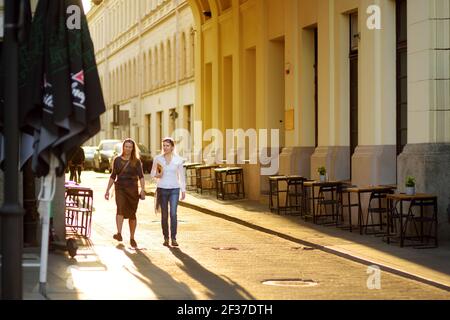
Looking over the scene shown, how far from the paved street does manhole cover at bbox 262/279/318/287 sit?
0.02m

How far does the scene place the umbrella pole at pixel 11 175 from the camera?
8555mm

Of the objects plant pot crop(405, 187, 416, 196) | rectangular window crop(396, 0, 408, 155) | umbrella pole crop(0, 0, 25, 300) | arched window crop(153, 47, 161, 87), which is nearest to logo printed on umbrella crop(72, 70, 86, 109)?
umbrella pole crop(0, 0, 25, 300)

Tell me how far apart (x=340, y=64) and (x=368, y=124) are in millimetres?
2214

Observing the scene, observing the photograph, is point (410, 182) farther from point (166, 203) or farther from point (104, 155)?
point (104, 155)

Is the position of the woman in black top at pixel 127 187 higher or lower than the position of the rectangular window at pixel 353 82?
lower

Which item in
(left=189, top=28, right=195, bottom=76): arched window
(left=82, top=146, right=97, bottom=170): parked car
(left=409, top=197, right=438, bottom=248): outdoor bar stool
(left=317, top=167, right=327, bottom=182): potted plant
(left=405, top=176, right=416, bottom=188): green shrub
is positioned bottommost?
(left=409, top=197, right=438, bottom=248): outdoor bar stool

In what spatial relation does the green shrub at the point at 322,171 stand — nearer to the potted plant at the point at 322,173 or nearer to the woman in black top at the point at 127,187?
the potted plant at the point at 322,173

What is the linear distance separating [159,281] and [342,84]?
1002cm

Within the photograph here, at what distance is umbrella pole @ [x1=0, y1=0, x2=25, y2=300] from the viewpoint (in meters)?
8.55

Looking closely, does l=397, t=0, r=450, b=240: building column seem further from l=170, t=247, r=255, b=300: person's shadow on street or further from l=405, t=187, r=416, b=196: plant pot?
l=170, t=247, r=255, b=300: person's shadow on street

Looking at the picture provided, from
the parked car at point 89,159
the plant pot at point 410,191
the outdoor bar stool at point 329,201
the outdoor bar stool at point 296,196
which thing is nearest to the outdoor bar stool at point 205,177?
the outdoor bar stool at point 296,196

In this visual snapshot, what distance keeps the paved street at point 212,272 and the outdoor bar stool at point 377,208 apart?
1574 mm
